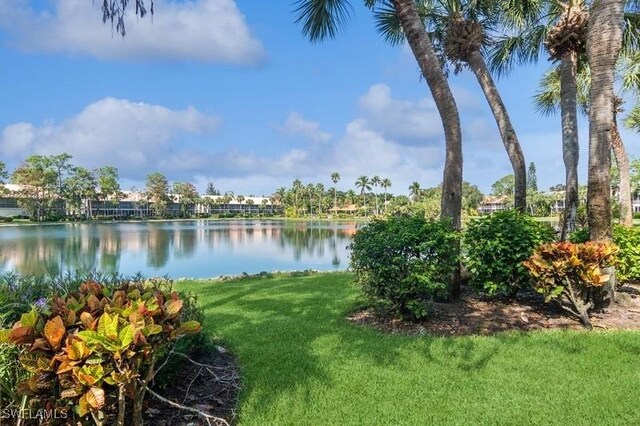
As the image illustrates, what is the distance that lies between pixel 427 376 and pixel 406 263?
1.63m

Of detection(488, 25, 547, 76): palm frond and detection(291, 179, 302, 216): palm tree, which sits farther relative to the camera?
detection(291, 179, 302, 216): palm tree

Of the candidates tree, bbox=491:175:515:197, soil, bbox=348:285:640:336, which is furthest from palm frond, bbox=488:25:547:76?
tree, bbox=491:175:515:197

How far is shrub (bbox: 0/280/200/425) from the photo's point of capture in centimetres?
192

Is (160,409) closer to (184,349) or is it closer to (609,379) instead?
(184,349)

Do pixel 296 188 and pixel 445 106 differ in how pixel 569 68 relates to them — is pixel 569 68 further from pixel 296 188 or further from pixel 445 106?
pixel 296 188

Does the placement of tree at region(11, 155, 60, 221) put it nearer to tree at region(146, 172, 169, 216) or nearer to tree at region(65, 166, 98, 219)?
tree at region(65, 166, 98, 219)

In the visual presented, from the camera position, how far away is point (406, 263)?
4.85m

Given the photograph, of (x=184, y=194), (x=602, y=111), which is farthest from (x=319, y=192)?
(x=602, y=111)

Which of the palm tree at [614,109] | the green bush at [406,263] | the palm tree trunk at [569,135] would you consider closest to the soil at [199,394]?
the green bush at [406,263]

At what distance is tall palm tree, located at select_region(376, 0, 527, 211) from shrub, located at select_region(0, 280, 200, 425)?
684 centimetres

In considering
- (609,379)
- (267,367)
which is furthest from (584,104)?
(267,367)

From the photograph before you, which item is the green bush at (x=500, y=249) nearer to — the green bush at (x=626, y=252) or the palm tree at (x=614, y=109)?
the green bush at (x=626, y=252)

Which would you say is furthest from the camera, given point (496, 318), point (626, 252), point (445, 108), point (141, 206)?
point (141, 206)

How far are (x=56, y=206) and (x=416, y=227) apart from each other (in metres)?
77.7
